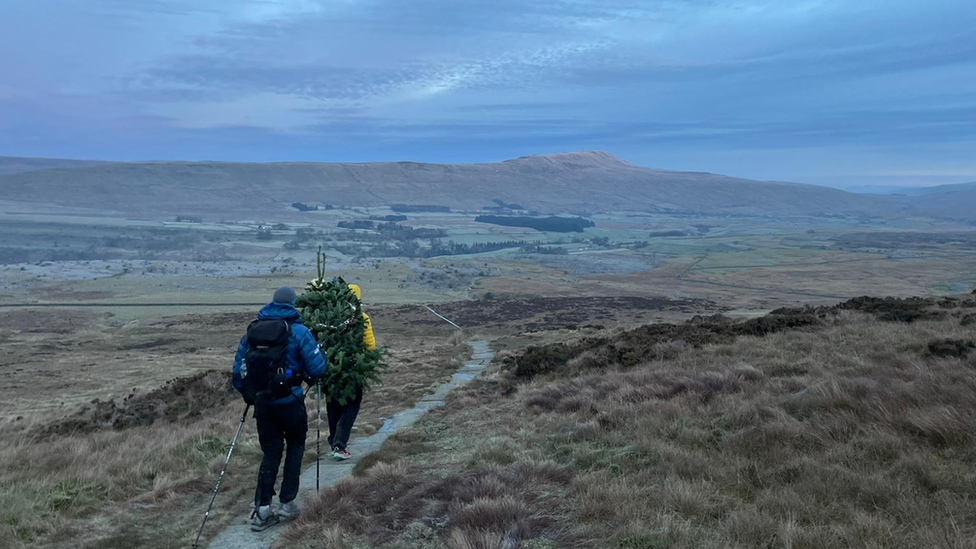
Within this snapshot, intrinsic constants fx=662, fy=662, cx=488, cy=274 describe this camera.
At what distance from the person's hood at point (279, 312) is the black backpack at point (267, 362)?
0.55 feet

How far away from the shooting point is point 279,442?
21.1 ft

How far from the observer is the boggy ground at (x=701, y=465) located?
4.54 meters

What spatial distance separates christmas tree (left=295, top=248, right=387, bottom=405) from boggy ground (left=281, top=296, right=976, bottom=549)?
3.55 feet

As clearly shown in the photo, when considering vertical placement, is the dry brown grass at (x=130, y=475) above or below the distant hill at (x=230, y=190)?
below

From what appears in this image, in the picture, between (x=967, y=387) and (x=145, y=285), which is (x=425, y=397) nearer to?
(x=967, y=387)

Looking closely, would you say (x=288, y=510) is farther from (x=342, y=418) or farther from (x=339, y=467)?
(x=342, y=418)

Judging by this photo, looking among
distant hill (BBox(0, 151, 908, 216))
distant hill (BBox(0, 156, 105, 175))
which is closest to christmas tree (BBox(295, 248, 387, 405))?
distant hill (BBox(0, 151, 908, 216))

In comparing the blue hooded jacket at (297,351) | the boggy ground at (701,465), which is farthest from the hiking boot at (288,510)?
the blue hooded jacket at (297,351)

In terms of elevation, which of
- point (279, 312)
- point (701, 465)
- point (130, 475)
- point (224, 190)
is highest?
point (224, 190)

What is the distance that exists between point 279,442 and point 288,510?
671 mm

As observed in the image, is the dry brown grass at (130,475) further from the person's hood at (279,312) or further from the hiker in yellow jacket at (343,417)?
the person's hood at (279,312)

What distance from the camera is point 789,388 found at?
8508 millimetres

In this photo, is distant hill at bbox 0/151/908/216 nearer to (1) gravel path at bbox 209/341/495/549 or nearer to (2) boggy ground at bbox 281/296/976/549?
(1) gravel path at bbox 209/341/495/549

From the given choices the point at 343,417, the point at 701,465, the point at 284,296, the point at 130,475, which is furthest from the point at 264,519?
the point at 701,465
